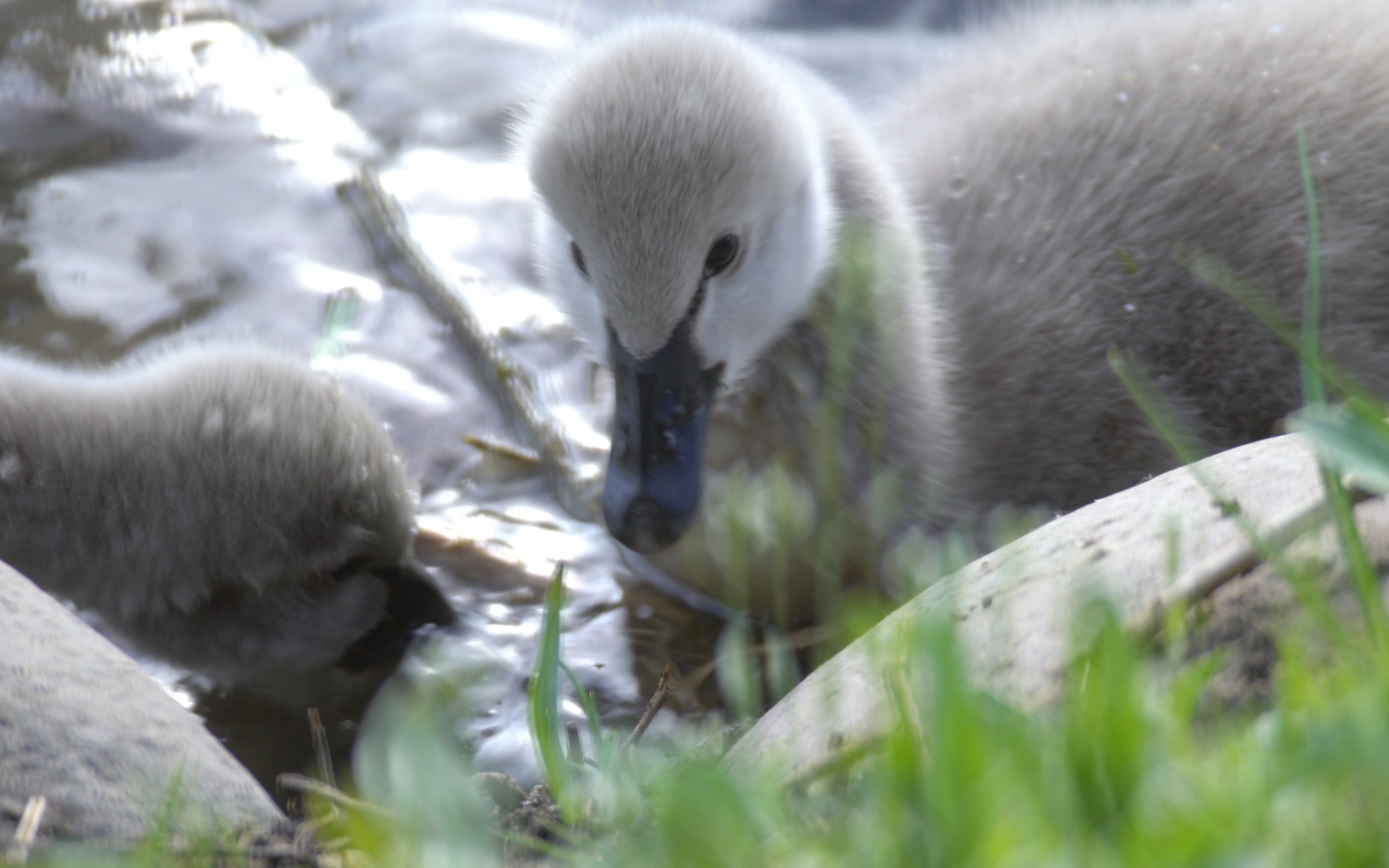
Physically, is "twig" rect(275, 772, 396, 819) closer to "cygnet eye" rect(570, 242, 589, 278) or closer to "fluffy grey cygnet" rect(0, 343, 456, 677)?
"fluffy grey cygnet" rect(0, 343, 456, 677)

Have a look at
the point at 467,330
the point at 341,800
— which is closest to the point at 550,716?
the point at 341,800

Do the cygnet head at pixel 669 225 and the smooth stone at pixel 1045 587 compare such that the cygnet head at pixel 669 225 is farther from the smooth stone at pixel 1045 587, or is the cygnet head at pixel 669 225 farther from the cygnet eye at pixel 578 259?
the smooth stone at pixel 1045 587

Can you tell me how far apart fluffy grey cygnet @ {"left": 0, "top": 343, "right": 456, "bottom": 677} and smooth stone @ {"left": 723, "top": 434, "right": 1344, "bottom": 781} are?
96 centimetres

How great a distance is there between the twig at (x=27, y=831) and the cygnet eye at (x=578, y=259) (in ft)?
4.07

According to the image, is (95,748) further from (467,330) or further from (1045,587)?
(467,330)

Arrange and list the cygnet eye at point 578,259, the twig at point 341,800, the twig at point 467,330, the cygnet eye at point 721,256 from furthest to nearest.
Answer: the twig at point 467,330, the cygnet eye at point 578,259, the cygnet eye at point 721,256, the twig at point 341,800

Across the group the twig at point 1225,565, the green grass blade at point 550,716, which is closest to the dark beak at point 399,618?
the green grass blade at point 550,716

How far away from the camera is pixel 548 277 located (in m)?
2.50

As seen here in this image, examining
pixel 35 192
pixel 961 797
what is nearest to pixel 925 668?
pixel 961 797

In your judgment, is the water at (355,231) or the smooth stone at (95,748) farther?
the water at (355,231)

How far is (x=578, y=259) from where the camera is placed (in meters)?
2.31

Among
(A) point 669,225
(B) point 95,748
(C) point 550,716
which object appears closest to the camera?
(C) point 550,716

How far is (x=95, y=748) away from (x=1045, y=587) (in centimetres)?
97

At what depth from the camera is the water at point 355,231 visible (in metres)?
2.27
